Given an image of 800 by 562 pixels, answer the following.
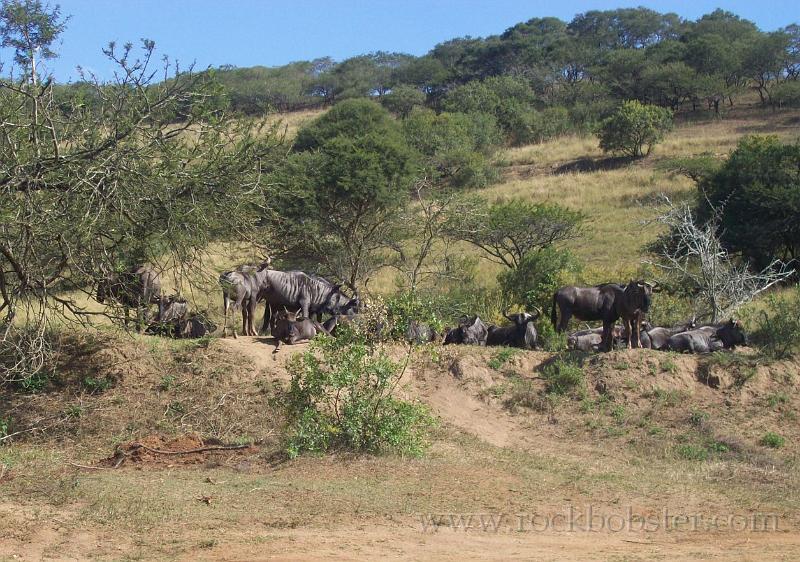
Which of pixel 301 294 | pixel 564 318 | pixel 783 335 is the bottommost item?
pixel 783 335

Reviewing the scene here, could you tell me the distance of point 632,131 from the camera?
155ft

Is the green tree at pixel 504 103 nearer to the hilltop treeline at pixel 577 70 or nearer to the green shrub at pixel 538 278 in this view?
the hilltop treeline at pixel 577 70

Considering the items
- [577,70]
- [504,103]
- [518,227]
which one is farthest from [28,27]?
[577,70]

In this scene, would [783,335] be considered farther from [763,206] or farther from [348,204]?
[348,204]

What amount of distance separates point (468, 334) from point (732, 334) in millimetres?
4843

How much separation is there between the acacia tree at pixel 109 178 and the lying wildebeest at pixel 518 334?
22.0ft

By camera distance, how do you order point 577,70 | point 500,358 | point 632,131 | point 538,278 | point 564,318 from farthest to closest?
point 577,70 < point 632,131 < point 538,278 < point 564,318 < point 500,358

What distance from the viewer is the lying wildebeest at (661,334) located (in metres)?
18.0

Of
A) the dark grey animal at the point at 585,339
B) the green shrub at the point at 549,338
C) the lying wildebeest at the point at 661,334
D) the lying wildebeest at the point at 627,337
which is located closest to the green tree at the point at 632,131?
the green shrub at the point at 549,338

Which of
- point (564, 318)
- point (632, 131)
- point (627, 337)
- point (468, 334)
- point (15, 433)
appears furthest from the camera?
point (632, 131)

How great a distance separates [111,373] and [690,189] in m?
28.4

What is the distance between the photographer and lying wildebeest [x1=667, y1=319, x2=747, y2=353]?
58.1ft

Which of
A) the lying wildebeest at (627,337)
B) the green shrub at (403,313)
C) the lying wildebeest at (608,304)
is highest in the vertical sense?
the green shrub at (403,313)

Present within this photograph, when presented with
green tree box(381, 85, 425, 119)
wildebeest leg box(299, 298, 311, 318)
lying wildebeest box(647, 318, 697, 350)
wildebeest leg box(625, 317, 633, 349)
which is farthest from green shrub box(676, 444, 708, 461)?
green tree box(381, 85, 425, 119)
